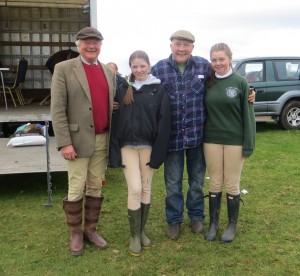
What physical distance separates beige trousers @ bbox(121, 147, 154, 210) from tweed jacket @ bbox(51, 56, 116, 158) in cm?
30

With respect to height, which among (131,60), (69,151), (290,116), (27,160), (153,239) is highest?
(131,60)

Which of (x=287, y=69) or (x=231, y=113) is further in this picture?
(x=287, y=69)

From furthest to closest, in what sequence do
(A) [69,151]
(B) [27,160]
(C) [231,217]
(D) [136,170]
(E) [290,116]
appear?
(E) [290,116] → (B) [27,160] → (C) [231,217] → (D) [136,170] → (A) [69,151]

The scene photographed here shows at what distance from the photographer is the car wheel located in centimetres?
985

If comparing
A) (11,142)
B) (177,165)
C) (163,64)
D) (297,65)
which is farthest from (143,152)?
(297,65)

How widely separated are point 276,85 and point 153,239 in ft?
23.2

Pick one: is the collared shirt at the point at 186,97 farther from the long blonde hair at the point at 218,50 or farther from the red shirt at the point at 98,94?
the red shirt at the point at 98,94

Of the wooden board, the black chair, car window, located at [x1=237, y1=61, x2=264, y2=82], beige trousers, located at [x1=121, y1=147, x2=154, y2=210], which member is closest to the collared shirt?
beige trousers, located at [x1=121, y1=147, x2=154, y2=210]

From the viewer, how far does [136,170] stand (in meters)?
3.29

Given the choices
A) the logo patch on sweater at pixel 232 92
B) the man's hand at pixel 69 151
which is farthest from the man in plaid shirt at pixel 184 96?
the man's hand at pixel 69 151

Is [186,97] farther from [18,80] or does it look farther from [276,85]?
[276,85]

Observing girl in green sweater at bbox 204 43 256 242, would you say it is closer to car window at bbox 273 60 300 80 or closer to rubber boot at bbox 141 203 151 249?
rubber boot at bbox 141 203 151 249

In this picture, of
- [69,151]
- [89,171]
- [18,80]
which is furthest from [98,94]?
[18,80]

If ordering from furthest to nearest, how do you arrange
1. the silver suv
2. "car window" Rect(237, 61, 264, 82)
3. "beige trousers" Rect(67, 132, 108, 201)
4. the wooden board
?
"car window" Rect(237, 61, 264, 82) → the silver suv → the wooden board → "beige trousers" Rect(67, 132, 108, 201)
